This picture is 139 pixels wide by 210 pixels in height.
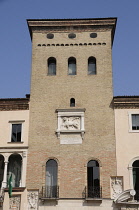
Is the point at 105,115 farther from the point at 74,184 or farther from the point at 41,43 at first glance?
the point at 41,43

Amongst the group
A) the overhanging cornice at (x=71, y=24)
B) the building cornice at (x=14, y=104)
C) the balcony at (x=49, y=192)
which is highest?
Answer: the overhanging cornice at (x=71, y=24)

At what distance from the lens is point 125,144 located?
23.5 m

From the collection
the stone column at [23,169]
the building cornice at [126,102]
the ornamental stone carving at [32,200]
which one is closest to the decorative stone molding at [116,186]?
the ornamental stone carving at [32,200]

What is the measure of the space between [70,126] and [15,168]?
4.40 metres

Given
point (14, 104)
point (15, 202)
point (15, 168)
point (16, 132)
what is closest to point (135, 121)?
point (16, 132)

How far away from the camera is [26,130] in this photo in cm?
2427

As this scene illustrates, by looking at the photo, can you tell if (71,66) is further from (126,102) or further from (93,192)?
(93,192)

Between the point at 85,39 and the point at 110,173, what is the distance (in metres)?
9.72

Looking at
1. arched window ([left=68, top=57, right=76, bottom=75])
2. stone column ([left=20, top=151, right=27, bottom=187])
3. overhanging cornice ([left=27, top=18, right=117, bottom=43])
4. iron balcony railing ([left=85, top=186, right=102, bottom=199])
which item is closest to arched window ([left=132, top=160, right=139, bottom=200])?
iron balcony railing ([left=85, top=186, right=102, bottom=199])

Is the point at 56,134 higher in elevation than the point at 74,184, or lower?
higher

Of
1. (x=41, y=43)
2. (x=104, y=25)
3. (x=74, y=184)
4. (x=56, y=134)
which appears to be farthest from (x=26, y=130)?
(x=104, y=25)

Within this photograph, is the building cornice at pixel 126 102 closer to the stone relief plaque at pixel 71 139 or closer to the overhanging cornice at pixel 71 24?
the stone relief plaque at pixel 71 139

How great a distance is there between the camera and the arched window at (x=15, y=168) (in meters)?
23.6

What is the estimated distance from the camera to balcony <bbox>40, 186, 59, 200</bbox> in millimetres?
22406
